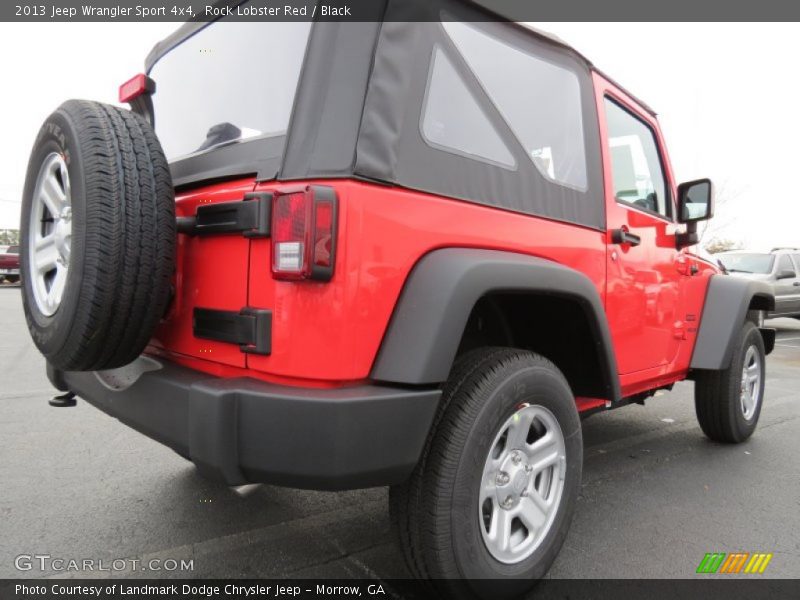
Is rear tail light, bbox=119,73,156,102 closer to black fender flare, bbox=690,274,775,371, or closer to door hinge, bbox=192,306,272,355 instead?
door hinge, bbox=192,306,272,355

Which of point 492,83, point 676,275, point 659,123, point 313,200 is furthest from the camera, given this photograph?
point 659,123

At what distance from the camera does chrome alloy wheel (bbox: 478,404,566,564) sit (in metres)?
1.92

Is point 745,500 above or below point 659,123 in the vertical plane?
below

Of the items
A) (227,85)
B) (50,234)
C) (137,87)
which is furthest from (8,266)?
(227,85)

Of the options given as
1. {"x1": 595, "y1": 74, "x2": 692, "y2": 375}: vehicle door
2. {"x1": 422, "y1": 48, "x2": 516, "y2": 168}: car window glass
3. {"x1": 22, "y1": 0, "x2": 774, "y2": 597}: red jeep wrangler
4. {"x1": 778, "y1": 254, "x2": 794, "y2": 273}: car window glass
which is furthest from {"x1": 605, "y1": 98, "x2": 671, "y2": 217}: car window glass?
{"x1": 778, "y1": 254, "x2": 794, "y2": 273}: car window glass

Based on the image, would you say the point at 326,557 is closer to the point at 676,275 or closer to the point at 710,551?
the point at 710,551

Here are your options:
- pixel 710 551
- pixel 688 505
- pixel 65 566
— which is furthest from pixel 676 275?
pixel 65 566

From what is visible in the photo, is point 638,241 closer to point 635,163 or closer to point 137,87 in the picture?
point 635,163

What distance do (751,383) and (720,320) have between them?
3.15 ft

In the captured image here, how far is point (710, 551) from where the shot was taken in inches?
93.6

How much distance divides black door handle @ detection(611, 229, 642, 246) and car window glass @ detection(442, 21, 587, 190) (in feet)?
0.95

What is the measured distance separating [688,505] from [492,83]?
229 centimetres

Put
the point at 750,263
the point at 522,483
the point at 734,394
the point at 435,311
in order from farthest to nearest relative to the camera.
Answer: the point at 750,263, the point at 734,394, the point at 522,483, the point at 435,311

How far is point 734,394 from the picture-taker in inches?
142
